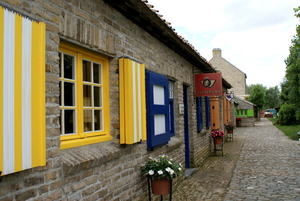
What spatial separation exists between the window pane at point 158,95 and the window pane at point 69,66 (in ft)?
6.39

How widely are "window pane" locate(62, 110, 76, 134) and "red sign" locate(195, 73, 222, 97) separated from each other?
5.65m

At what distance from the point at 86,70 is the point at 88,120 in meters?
0.64

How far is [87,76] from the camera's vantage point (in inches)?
137

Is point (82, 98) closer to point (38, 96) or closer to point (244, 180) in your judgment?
point (38, 96)

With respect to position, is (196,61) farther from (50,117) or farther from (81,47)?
(50,117)

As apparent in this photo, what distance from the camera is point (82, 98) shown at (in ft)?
10.8

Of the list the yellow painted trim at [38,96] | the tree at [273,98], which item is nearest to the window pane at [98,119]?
the yellow painted trim at [38,96]

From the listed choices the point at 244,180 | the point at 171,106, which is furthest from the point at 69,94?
the point at 244,180

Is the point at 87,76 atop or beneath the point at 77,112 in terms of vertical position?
atop

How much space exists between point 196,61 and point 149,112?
167 inches

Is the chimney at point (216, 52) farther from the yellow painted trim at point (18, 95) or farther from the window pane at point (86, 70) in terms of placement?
the yellow painted trim at point (18, 95)

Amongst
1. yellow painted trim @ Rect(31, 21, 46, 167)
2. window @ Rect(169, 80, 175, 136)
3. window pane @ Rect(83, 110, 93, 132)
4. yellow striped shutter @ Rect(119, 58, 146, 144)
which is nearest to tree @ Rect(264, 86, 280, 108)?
window @ Rect(169, 80, 175, 136)

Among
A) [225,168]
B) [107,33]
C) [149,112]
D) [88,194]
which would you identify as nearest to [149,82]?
[149,112]

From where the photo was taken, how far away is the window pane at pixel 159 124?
4.90 meters
